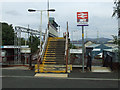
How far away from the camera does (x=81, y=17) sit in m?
12.1

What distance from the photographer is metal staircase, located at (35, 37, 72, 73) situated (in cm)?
1143

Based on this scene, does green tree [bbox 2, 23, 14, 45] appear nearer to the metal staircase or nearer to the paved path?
the metal staircase

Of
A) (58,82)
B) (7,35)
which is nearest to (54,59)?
(58,82)

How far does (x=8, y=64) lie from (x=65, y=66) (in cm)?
632

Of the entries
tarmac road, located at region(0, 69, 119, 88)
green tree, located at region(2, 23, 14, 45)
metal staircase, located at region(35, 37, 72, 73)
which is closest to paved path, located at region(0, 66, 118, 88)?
tarmac road, located at region(0, 69, 119, 88)

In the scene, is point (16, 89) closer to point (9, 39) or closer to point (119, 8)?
point (119, 8)

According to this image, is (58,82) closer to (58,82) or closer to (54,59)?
(58,82)

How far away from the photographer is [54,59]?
12.9 meters

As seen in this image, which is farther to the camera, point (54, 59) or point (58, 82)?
point (54, 59)

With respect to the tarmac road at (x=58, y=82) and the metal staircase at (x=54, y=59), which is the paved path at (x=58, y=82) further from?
the metal staircase at (x=54, y=59)

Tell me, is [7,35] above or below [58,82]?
above

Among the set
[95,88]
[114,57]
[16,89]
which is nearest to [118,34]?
[114,57]

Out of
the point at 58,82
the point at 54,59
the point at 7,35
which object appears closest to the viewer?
the point at 58,82

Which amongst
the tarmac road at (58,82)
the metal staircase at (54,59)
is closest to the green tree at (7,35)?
the metal staircase at (54,59)
